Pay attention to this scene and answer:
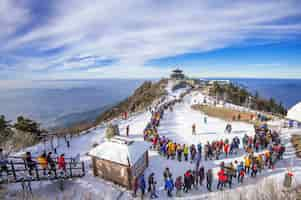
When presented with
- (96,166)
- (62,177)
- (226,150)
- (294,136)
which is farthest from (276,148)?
(62,177)

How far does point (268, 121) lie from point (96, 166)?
21.3m

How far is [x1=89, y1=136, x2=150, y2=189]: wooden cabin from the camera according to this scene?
9258mm

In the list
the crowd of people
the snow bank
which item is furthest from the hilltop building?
the snow bank

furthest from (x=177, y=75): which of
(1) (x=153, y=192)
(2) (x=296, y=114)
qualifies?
(1) (x=153, y=192)

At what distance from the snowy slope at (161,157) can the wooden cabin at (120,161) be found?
0.51 meters

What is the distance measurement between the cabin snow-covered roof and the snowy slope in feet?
5.56

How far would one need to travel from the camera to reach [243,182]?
31.1 feet

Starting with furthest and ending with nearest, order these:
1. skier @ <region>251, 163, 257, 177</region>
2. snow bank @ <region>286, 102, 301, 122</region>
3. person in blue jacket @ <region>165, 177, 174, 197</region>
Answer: snow bank @ <region>286, 102, 301, 122</region> → skier @ <region>251, 163, 257, 177</region> → person in blue jacket @ <region>165, 177, 174, 197</region>

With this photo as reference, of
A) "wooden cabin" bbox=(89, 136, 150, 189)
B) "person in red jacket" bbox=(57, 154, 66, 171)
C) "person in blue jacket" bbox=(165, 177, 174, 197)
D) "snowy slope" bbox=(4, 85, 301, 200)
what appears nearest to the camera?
"person in blue jacket" bbox=(165, 177, 174, 197)

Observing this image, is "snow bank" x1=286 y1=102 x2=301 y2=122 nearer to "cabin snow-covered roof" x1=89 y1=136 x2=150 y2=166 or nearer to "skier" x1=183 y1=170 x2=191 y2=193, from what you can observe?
"skier" x1=183 y1=170 x2=191 y2=193

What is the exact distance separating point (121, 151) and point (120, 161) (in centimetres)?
58

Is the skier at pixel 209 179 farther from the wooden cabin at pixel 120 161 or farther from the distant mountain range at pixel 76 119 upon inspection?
the distant mountain range at pixel 76 119

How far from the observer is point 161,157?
1270cm

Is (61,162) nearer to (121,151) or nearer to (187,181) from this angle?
(121,151)
